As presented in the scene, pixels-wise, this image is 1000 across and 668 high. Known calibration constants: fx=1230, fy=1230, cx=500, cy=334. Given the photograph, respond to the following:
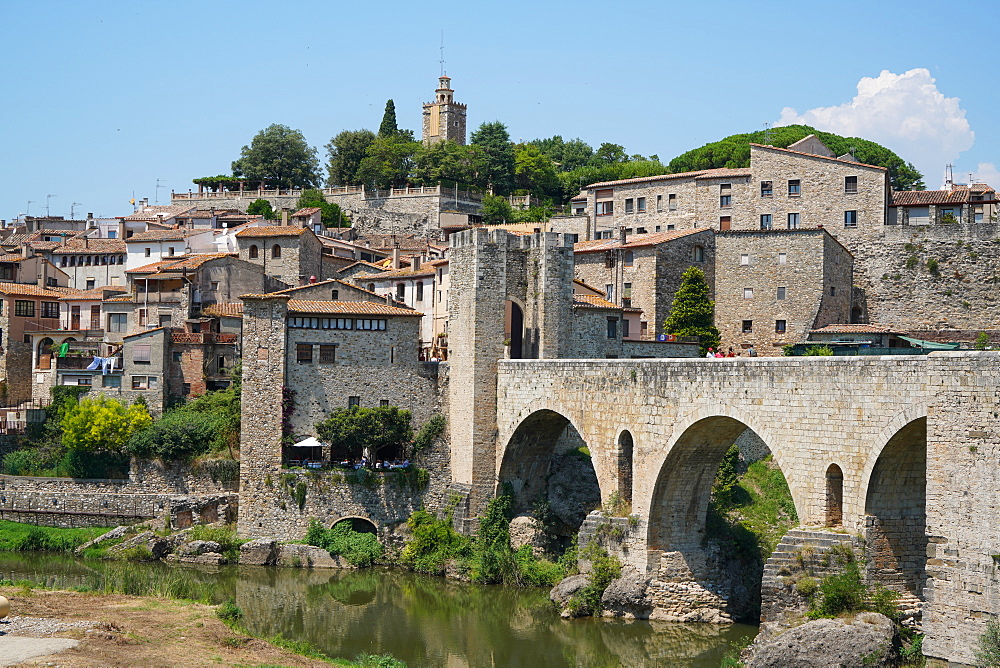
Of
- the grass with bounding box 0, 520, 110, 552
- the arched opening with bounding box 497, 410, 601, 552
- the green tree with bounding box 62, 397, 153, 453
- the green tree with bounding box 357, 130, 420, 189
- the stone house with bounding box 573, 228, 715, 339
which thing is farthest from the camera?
the green tree with bounding box 357, 130, 420, 189

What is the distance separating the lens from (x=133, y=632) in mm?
27703

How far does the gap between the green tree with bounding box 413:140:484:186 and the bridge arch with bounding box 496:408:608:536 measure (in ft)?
155

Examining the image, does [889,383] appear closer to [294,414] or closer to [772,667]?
[772,667]

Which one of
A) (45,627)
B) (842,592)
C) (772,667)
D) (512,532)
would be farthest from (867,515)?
(45,627)

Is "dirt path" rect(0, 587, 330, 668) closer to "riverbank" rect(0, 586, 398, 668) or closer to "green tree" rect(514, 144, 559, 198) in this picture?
"riverbank" rect(0, 586, 398, 668)

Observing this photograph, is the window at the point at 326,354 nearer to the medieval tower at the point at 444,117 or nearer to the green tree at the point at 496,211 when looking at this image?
the green tree at the point at 496,211

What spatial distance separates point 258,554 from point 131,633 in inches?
499

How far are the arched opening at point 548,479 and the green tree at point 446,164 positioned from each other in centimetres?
4724

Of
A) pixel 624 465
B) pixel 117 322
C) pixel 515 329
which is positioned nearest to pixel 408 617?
pixel 624 465

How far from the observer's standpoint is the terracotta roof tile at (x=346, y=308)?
140 ft

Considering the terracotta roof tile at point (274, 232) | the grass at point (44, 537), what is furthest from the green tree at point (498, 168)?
the grass at point (44, 537)

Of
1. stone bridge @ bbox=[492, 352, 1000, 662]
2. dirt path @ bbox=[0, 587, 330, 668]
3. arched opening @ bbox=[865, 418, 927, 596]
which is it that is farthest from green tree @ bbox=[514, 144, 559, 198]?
arched opening @ bbox=[865, 418, 927, 596]

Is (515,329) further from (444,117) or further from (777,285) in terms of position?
(444,117)

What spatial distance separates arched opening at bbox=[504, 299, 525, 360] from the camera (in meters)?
42.5
